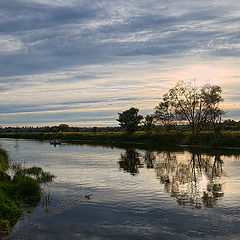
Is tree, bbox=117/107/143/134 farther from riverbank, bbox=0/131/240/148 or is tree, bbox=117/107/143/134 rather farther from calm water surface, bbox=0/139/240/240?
calm water surface, bbox=0/139/240/240

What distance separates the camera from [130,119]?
10069 centimetres

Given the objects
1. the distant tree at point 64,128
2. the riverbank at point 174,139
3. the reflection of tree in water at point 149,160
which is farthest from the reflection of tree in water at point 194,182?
the distant tree at point 64,128

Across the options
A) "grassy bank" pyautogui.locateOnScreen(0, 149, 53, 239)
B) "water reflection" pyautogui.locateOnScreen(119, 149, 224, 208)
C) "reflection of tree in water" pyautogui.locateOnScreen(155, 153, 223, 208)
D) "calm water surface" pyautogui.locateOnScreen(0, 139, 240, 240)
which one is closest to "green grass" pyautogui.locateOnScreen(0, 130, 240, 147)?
"water reflection" pyautogui.locateOnScreen(119, 149, 224, 208)

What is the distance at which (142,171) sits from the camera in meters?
36.0

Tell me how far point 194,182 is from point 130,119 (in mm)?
72293

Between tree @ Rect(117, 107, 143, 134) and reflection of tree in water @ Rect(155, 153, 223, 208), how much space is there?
190 ft

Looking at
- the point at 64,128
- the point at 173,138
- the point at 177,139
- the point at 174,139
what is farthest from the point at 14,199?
the point at 64,128

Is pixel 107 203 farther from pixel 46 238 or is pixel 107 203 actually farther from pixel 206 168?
pixel 206 168

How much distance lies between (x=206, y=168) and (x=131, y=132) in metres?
62.9

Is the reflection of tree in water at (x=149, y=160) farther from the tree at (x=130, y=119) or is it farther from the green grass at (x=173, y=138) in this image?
the tree at (x=130, y=119)

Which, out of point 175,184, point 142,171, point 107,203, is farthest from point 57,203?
point 142,171

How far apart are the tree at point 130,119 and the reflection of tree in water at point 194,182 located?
57897 mm

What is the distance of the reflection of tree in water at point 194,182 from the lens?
2181cm

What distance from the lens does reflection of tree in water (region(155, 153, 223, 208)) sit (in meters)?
21.8
